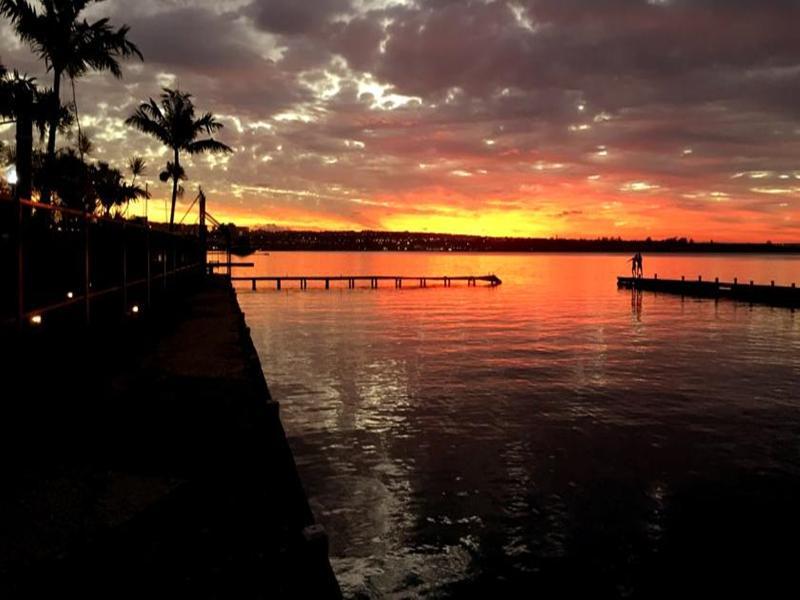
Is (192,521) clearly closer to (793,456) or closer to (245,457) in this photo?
(245,457)

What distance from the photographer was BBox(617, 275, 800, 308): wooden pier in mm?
57156

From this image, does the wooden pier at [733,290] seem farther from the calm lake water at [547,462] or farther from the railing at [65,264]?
the railing at [65,264]

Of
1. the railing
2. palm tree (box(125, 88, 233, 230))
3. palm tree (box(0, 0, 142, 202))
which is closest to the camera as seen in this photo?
the railing

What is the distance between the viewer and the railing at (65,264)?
779 centimetres

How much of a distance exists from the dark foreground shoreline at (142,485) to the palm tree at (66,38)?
1731 cm

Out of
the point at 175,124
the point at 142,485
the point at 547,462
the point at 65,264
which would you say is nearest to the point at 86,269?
the point at 65,264

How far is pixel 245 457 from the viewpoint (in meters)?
6.82

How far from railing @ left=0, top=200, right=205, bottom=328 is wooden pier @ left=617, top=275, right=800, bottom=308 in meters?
58.3

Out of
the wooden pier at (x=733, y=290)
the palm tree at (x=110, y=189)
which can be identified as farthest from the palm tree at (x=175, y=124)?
the wooden pier at (x=733, y=290)

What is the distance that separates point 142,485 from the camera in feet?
20.2

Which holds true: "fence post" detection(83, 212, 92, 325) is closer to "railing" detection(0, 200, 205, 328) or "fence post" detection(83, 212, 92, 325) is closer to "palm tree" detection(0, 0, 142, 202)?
"railing" detection(0, 200, 205, 328)

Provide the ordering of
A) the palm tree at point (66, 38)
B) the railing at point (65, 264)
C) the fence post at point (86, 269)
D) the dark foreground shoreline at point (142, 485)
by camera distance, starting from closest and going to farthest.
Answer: the dark foreground shoreline at point (142, 485), the railing at point (65, 264), the fence post at point (86, 269), the palm tree at point (66, 38)

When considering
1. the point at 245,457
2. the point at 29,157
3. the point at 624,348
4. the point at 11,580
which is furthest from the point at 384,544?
the point at 624,348

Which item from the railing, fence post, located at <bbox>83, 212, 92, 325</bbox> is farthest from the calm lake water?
the railing
